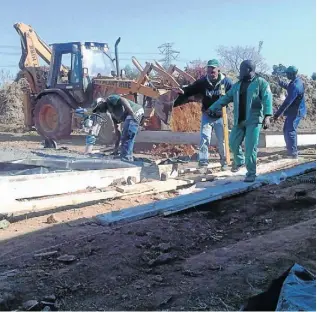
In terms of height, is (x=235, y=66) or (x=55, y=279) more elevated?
(x=235, y=66)

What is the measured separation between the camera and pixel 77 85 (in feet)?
43.8

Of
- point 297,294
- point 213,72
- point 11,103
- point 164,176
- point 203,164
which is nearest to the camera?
point 297,294

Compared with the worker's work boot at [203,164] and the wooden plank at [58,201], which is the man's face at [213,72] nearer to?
the worker's work boot at [203,164]

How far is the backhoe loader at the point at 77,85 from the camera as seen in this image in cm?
1216

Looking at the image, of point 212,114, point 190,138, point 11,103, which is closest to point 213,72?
point 212,114

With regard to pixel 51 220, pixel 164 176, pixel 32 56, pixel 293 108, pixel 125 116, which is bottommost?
pixel 51 220

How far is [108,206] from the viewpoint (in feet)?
19.6

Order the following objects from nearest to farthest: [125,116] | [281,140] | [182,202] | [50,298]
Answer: [50,298]
[182,202]
[125,116]
[281,140]

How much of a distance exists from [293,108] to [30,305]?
7330 mm

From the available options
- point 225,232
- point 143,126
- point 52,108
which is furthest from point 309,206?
point 52,108

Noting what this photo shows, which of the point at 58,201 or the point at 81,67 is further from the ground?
the point at 81,67

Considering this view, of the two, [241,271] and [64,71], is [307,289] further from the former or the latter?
[64,71]

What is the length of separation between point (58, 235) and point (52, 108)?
10.0 meters

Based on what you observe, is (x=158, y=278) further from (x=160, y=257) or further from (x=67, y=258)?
(x=67, y=258)
